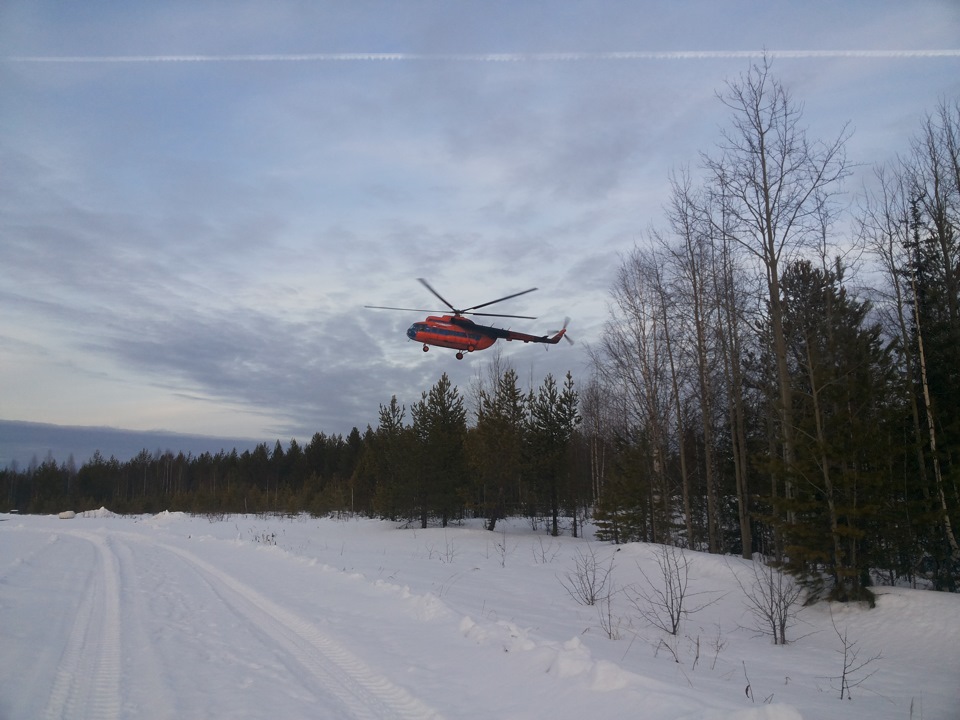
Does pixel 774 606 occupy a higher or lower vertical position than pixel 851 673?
higher

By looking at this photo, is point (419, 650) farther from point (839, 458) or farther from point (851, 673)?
point (839, 458)

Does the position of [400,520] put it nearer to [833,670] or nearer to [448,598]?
[448,598]

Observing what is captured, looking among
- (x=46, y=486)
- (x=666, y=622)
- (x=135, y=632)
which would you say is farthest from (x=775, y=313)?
(x=46, y=486)

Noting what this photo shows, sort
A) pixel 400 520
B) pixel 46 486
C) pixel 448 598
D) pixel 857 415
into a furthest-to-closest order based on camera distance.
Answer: pixel 46 486
pixel 400 520
pixel 857 415
pixel 448 598

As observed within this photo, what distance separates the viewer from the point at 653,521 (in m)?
23.9

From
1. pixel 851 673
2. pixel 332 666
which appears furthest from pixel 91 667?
pixel 851 673

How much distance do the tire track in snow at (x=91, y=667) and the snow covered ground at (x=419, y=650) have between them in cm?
3

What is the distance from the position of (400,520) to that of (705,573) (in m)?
28.7

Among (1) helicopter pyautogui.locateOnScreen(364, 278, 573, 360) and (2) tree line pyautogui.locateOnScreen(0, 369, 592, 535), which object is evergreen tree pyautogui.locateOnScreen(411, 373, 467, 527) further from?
(1) helicopter pyautogui.locateOnScreen(364, 278, 573, 360)

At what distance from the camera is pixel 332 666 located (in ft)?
22.2

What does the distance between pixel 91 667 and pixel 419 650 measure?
3687 mm

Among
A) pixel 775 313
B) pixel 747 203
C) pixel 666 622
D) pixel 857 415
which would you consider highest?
pixel 747 203

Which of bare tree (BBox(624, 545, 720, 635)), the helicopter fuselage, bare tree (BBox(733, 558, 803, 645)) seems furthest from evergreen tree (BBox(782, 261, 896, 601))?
the helicopter fuselage

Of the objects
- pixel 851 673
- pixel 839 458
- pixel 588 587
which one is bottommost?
pixel 851 673
